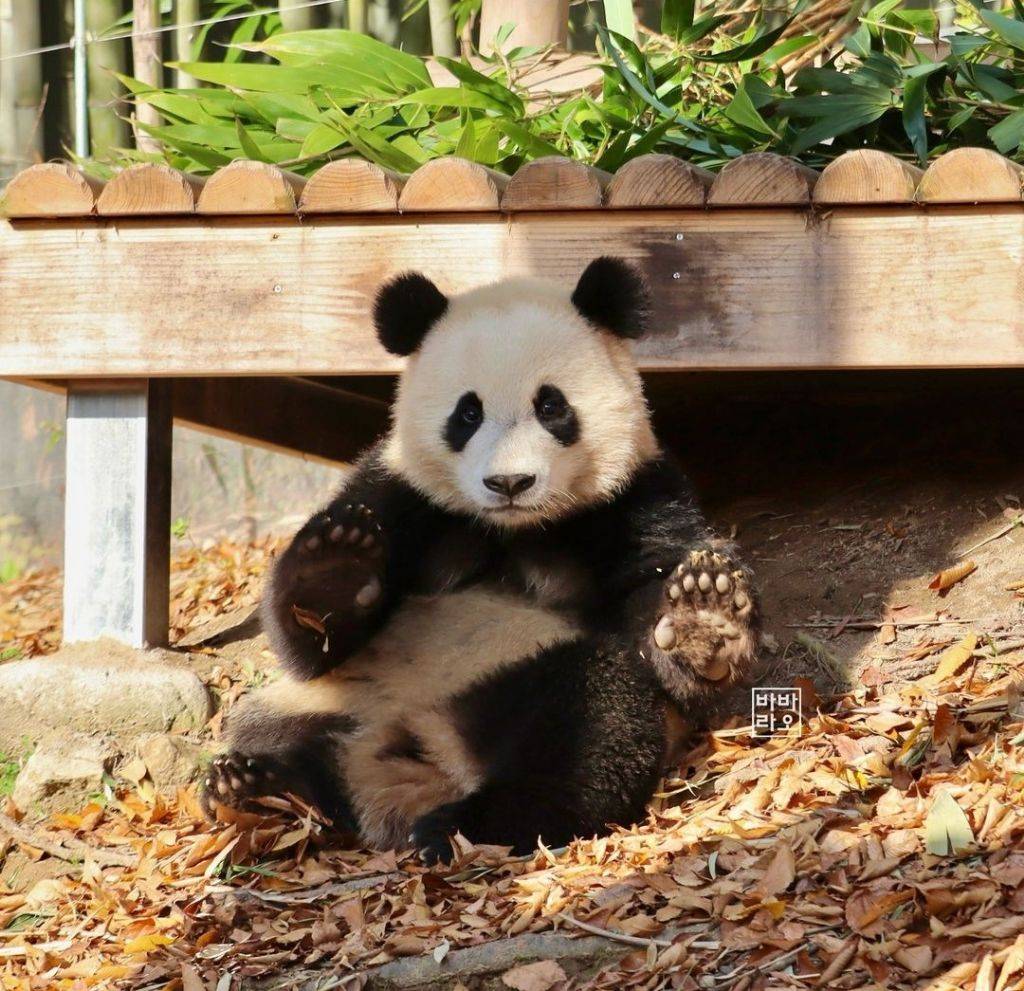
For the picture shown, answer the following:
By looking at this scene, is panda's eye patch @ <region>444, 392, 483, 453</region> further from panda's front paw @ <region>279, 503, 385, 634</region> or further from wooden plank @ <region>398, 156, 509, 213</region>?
wooden plank @ <region>398, 156, 509, 213</region>

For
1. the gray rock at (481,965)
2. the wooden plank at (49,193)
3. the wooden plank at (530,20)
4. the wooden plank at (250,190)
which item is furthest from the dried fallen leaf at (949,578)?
the wooden plank at (530,20)

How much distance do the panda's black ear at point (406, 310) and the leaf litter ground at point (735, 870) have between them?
121cm

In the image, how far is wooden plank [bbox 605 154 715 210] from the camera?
144 inches

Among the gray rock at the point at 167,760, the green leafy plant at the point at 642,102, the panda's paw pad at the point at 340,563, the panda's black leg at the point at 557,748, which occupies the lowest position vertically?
the gray rock at the point at 167,760

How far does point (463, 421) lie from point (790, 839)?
127cm

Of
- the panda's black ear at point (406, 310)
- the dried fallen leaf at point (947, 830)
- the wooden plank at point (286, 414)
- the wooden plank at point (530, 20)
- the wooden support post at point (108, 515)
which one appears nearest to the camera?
the dried fallen leaf at point (947, 830)

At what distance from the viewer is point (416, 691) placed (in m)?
3.47

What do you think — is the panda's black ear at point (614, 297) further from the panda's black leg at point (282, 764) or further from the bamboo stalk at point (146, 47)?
the bamboo stalk at point (146, 47)

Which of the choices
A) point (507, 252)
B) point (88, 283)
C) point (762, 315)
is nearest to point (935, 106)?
point (762, 315)

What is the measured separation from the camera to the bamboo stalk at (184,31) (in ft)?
22.1

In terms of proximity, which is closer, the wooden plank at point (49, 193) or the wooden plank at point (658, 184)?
the wooden plank at point (658, 184)

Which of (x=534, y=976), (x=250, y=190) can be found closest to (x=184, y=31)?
(x=250, y=190)

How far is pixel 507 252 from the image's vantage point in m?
3.80

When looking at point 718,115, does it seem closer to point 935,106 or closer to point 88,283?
point 935,106
